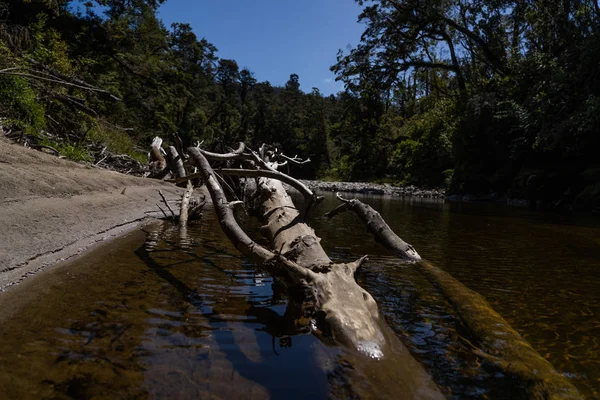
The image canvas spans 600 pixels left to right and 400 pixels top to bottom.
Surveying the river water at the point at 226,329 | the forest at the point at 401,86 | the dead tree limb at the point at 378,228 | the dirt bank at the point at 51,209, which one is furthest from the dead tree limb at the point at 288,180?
the forest at the point at 401,86

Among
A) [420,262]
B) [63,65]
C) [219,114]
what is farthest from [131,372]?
[219,114]

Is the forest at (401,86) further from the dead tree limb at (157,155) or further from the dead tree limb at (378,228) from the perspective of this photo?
the dead tree limb at (378,228)

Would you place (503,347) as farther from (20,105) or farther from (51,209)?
A: (20,105)

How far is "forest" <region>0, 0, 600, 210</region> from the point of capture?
1105cm

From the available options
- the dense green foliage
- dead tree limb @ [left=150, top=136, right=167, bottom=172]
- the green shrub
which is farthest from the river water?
the dense green foliage

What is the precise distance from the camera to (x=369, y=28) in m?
26.8

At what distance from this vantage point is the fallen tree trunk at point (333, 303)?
2.26m

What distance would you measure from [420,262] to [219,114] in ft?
163

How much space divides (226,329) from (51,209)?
11.8 feet

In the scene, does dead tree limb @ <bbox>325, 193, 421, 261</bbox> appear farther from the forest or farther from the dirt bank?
the forest

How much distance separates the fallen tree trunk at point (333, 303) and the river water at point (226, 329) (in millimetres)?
118

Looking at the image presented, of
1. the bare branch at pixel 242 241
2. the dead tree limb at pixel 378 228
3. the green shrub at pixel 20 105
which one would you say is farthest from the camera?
the green shrub at pixel 20 105

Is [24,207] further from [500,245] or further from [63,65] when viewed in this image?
[63,65]

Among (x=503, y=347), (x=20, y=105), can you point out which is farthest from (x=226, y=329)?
(x=20, y=105)
